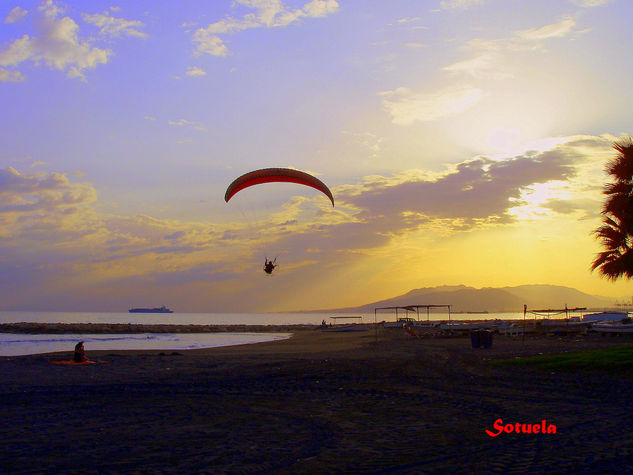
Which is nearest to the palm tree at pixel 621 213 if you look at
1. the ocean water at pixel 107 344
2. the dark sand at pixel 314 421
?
the dark sand at pixel 314 421

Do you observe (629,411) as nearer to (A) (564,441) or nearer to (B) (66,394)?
(A) (564,441)

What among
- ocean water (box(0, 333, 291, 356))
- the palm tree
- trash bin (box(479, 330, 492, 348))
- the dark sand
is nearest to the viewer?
the dark sand

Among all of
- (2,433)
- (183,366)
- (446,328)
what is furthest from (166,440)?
(446,328)

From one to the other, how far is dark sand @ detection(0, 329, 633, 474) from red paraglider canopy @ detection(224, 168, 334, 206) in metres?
8.28

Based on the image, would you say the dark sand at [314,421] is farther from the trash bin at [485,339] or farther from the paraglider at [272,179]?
the trash bin at [485,339]

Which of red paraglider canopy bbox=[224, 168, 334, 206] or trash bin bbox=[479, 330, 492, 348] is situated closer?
red paraglider canopy bbox=[224, 168, 334, 206]

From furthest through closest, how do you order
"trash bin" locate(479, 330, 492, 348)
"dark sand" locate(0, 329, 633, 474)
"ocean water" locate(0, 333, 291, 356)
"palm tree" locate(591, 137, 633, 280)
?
"ocean water" locate(0, 333, 291, 356) → "trash bin" locate(479, 330, 492, 348) → "palm tree" locate(591, 137, 633, 280) → "dark sand" locate(0, 329, 633, 474)

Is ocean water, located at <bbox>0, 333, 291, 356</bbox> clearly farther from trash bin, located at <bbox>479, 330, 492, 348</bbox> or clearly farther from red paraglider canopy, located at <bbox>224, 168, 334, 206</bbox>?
trash bin, located at <bbox>479, 330, 492, 348</bbox>

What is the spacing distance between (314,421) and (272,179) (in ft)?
47.1

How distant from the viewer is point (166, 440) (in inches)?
336

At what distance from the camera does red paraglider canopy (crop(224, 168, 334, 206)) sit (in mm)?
22750

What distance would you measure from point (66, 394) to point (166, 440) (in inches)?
251

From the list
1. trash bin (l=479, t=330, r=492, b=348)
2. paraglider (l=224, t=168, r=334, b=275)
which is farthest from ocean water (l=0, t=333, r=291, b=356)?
trash bin (l=479, t=330, r=492, b=348)

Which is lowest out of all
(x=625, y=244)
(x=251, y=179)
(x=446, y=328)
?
(x=446, y=328)
